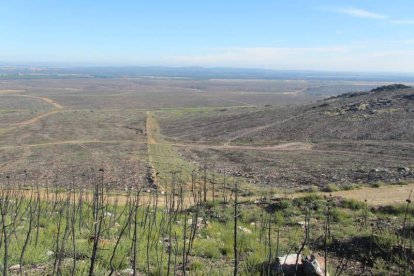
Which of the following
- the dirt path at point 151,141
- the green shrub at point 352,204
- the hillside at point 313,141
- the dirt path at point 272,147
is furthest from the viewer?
the dirt path at point 272,147

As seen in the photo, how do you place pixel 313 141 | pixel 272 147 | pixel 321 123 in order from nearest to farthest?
pixel 272 147 < pixel 313 141 < pixel 321 123

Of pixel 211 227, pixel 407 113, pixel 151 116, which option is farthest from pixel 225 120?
pixel 211 227

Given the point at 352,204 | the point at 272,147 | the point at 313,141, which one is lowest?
the point at 272,147

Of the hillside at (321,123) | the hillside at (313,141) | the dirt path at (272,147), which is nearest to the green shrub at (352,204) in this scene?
the hillside at (313,141)

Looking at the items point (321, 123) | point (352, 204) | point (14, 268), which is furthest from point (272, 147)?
point (14, 268)

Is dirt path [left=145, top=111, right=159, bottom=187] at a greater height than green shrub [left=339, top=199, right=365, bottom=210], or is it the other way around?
green shrub [left=339, top=199, right=365, bottom=210]

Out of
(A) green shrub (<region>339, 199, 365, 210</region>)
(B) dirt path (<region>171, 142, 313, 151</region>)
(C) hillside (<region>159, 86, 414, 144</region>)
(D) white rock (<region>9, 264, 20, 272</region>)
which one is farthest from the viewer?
(C) hillside (<region>159, 86, 414, 144</region>)

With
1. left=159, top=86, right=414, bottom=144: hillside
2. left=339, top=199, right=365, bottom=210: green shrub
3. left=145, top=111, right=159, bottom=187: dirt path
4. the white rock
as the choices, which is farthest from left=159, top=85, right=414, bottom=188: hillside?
the white rock

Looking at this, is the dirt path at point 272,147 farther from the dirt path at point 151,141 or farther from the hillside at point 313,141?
the dirt path at point 151,141

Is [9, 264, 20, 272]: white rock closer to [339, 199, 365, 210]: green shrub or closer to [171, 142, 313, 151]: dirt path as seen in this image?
[339, 199, 365, 210]: green shrub

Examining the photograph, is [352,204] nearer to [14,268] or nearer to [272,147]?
[14,268]

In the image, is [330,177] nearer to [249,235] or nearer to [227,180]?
[227,180]

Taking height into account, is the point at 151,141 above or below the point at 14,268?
below
